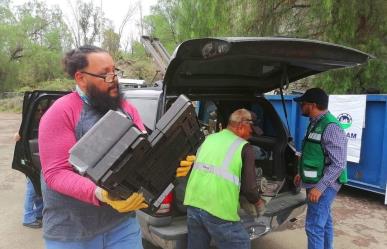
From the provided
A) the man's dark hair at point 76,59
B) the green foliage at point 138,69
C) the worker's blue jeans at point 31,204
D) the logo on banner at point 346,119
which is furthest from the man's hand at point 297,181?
the green foliage at point 138,69

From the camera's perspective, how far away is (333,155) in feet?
11.6

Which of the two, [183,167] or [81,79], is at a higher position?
[81,79]

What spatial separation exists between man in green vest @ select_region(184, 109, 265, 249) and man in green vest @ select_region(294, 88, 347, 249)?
2.59ft

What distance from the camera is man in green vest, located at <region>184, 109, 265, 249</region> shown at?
9.57 ft

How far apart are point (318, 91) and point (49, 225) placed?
273cm

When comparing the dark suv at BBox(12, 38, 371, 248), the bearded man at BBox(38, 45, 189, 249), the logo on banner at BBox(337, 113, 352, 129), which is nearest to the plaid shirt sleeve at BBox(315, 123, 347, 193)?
the dark suv at BBox(12, 38, 371, 248)

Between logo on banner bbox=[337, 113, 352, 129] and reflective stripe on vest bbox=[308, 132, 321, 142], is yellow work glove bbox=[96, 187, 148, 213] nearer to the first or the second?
reflective stripe on vest bbox=[308, 132, 321, 142]

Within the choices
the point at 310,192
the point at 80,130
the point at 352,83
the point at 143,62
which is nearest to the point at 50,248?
the point at 80,130

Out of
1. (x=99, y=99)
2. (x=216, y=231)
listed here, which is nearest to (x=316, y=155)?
(x=216, y=231)

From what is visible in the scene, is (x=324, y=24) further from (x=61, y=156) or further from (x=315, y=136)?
(x=61, y=156)

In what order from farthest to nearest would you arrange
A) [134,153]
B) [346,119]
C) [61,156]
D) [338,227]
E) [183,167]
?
[346,119], [338,227], [183,167], [61,156], [134,153]

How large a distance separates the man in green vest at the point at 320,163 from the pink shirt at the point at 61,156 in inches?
93.9

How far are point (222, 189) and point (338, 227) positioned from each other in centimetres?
284

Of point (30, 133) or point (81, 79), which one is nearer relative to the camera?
point (81, 79)
